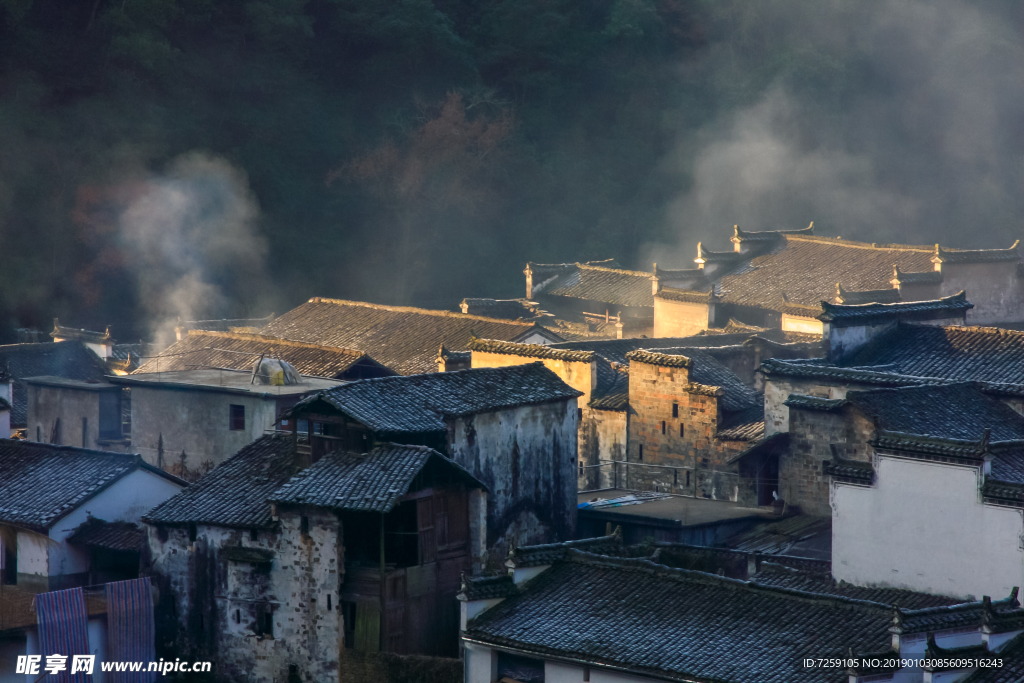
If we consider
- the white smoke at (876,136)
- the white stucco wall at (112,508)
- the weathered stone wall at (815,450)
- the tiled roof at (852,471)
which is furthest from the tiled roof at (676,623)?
the white smoke at (876,136)

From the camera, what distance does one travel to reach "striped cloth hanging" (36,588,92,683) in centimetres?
2559

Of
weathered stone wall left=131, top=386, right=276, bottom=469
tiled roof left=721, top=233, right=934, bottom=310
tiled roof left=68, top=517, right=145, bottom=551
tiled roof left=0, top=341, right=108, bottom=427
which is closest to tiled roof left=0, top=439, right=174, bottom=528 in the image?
tiled roof left=68, top=517, right=145, bottom=551

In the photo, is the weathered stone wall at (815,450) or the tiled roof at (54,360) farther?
the tiled roof at (54,360)

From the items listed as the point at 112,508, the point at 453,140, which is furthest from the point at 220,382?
the point at 453,140

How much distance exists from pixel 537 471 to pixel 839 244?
93.9 feet

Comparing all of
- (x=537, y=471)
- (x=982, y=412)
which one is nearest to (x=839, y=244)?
(x=982, y=412)

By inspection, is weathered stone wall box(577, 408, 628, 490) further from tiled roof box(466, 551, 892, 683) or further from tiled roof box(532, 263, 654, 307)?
tiled roof box(532, 263, 654, 307)

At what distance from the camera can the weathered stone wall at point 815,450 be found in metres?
29.9

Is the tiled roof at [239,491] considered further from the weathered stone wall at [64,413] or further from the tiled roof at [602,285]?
the tiled roof at [602,285]

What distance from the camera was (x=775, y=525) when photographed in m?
30.2

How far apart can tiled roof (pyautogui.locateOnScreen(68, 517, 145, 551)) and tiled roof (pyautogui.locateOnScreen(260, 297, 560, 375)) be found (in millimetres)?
14613

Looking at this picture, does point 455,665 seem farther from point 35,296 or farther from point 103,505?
point 35,296

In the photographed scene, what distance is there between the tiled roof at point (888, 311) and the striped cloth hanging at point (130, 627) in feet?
56.9

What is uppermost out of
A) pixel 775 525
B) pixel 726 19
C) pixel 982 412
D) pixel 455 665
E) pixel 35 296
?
pixel 726 19
